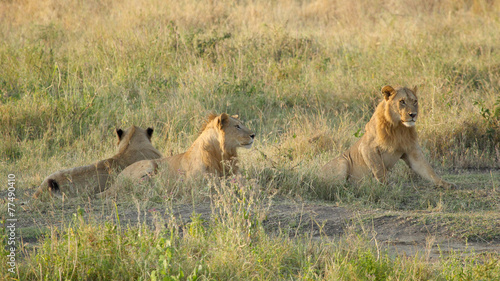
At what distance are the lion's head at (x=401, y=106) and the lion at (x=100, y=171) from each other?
2.69 meters

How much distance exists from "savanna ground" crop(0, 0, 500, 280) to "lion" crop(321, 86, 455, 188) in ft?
0.63

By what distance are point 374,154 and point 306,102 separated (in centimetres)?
341

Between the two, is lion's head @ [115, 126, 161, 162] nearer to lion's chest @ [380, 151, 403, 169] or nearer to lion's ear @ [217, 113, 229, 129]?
lion's ear @ [217, 113, 229, 129]

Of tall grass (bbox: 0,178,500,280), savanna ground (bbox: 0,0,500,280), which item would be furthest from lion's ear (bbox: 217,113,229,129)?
tall grass (bbox: 0,178,500,280)

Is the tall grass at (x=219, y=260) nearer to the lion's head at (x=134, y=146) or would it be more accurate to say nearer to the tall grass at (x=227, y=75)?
the lion's head at (x=134, y=146)

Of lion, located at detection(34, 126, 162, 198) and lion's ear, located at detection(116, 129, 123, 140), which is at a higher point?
lion's ear, located at detection(116, 129, 123, 140)

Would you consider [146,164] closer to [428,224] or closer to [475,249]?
[428,224]

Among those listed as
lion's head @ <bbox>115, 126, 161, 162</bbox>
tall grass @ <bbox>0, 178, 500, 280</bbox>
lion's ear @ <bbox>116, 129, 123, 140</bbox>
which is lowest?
tall grass @ <bbox>0, 178, 500, 280</bbox>

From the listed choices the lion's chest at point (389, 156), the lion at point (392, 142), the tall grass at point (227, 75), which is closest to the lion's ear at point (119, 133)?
the tall grass at point (227, 75)

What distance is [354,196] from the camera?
607cm

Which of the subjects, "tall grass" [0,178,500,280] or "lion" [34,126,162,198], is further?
"lion" [34,126,162,198]

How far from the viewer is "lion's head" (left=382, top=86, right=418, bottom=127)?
595 centimetres

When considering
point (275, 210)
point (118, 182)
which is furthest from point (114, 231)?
point (118, 182)

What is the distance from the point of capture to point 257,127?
29.3 feet
